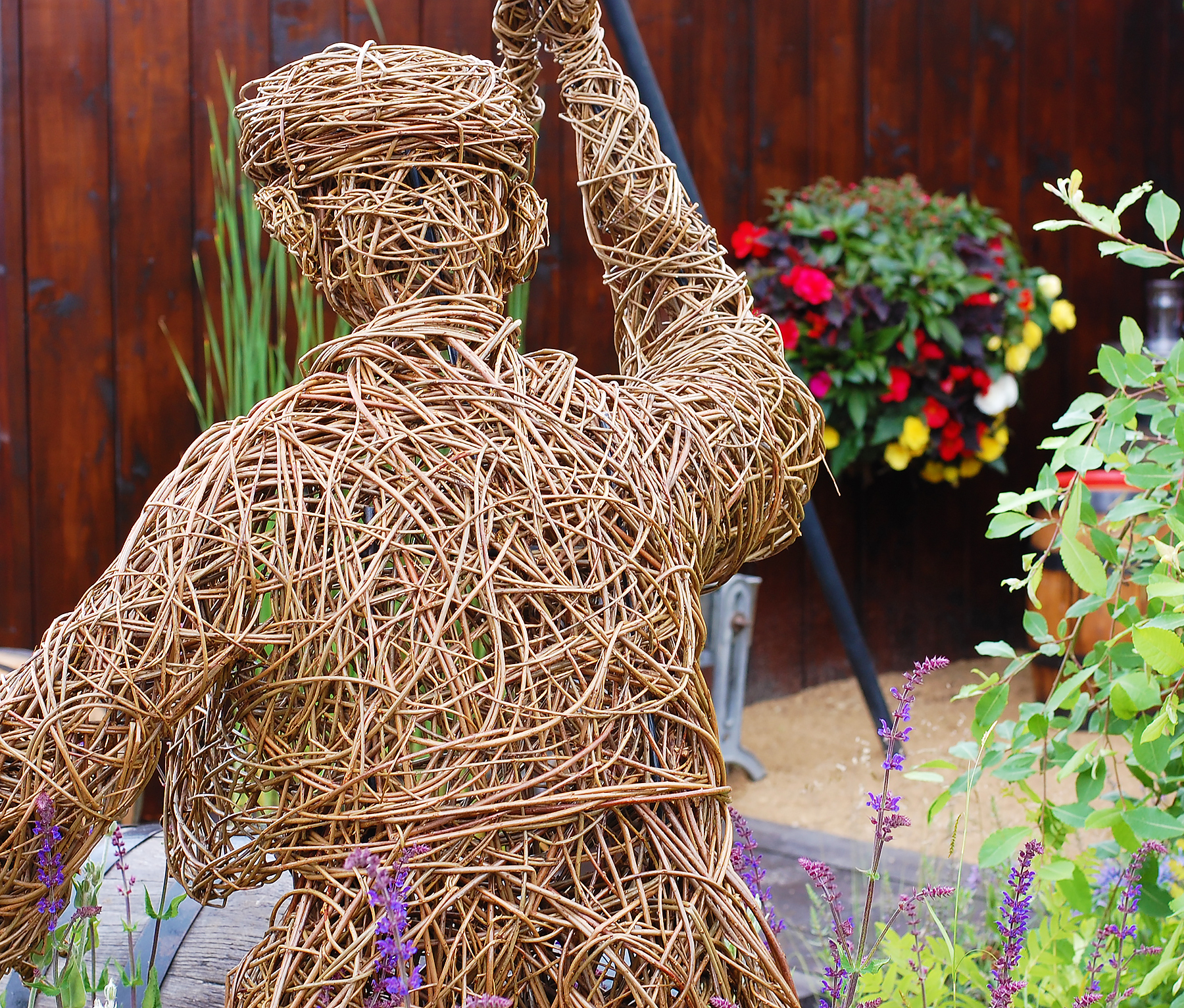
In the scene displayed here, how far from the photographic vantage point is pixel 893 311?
301 centimetres

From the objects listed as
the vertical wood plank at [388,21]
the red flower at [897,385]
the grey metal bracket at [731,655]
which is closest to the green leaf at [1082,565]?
the grey metal bracket at [731,655]

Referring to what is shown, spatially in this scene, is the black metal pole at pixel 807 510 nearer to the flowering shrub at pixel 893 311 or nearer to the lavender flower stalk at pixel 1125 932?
the flowering shrub at pixel 893 311

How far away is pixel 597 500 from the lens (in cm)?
82

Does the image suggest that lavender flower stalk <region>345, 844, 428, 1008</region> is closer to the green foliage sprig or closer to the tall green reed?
the green foliage sprig

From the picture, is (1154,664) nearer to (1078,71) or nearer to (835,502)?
(835,502)

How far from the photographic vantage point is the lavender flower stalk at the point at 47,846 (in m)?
0.73

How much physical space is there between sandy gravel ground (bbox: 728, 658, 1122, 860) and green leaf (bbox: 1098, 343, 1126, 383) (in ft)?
4.23

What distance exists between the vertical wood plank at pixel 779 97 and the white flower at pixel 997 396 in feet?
2.48

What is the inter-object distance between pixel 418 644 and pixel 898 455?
8.36 ft

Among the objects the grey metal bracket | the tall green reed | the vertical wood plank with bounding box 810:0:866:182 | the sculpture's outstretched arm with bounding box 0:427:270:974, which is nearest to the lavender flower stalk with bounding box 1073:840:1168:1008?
the sculpture's outstretched arm with bounding box 0:427:270:974

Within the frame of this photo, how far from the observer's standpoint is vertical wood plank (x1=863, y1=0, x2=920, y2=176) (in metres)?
3.43

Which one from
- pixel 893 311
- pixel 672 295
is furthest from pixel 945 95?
pixel 672 295

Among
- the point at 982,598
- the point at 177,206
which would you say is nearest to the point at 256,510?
the point at 177,206

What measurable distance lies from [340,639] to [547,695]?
5.4 inches
